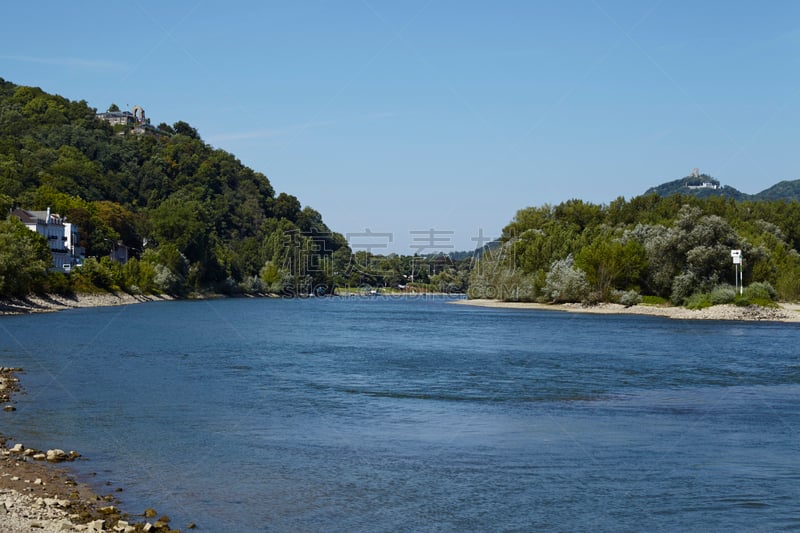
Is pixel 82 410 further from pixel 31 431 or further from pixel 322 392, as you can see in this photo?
pixel 322 392

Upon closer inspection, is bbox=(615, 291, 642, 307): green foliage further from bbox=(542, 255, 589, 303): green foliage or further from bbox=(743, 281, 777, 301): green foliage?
bbox=(743, 281, 777, 301): green foliage

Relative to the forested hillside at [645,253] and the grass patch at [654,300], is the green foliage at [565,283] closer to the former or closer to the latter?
the forested hillside at [645,253]

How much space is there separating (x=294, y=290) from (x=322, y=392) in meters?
141

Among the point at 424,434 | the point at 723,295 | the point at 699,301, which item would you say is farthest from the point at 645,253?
the point at 424,434

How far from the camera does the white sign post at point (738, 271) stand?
83.8m

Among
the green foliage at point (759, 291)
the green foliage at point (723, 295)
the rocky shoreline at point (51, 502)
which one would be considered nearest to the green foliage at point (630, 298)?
the green foliage at point (723, 295)

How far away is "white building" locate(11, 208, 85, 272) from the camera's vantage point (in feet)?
335

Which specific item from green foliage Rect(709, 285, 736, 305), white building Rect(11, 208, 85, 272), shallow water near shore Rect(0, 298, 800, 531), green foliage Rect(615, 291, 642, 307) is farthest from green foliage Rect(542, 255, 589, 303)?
white building Rect(11, 208, 85, 272)

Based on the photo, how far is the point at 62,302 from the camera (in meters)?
86.3

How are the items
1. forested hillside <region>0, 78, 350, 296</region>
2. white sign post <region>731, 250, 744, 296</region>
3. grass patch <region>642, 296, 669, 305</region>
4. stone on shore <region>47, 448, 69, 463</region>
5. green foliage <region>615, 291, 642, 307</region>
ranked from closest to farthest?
stone on shore <region>47, 448, 69, 463</region> < white sign post <region>731, 250, 744, 296</region> < grass patch <region>642, 296, 669, 305</region> < green foliage <region>615, 291, 642, 307</region> < forested hillside <region>0, 78, 350, 296</region>

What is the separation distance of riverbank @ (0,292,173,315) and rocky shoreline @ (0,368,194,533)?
58612 millimetres

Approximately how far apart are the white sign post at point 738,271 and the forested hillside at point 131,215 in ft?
223

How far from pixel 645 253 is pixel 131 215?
92.1 metres

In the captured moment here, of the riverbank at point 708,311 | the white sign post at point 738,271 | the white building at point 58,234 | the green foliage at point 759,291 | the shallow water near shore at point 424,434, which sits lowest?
the shallow water near shore at point 424,434
